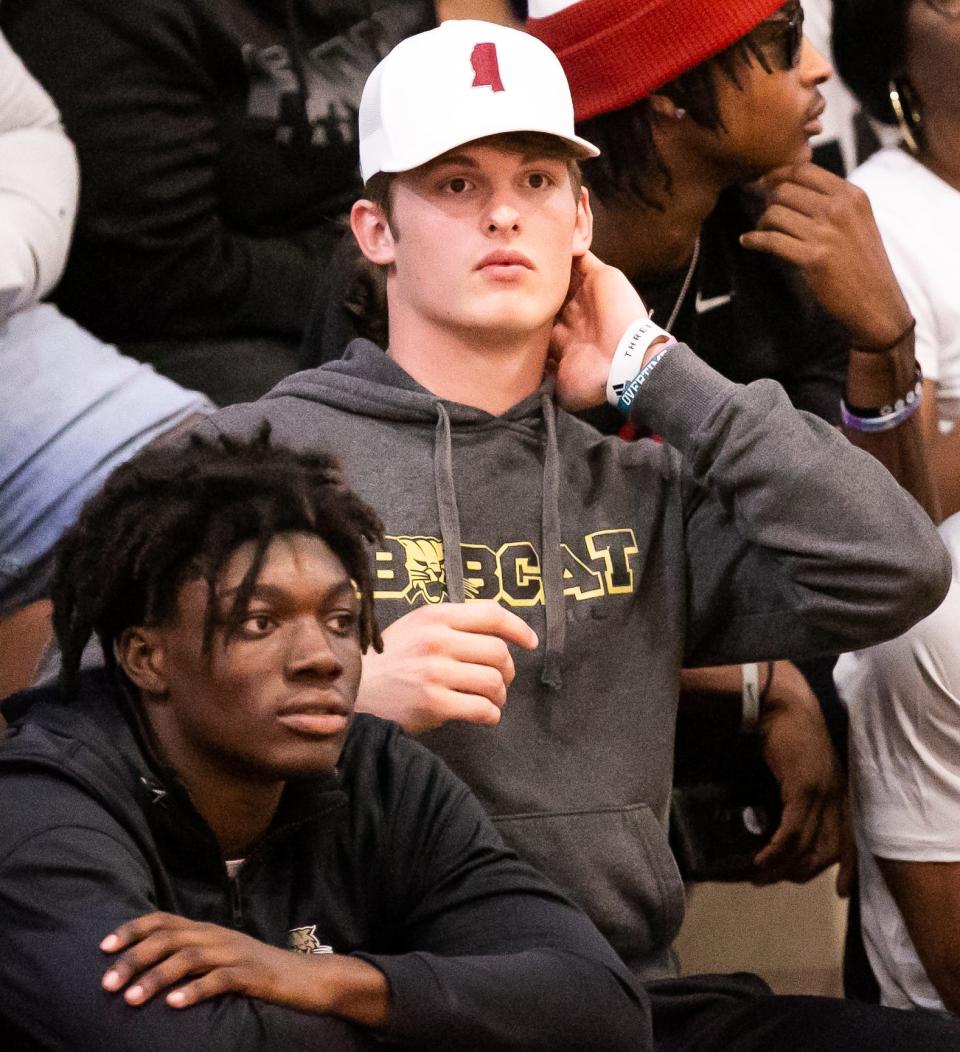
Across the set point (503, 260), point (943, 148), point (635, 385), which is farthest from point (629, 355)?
point (943, 148)

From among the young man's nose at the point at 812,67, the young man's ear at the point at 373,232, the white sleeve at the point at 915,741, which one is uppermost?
the young man's nose at the point at 812,67

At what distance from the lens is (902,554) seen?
1.63 m

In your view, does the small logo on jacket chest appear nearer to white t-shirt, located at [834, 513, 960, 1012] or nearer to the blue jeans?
the blue jeans

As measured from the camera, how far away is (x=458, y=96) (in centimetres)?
167

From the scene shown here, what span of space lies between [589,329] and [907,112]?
0.80 m

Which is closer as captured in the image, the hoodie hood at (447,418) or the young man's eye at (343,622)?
the young man's eye at (343,622)

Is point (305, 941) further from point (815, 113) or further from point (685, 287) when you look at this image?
point (815, 113)

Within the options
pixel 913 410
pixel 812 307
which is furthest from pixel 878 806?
pixel 812 307

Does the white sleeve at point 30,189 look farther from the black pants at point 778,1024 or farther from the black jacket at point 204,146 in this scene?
the black pants at point 778,1024

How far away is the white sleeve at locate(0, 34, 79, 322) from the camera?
6.21 ft

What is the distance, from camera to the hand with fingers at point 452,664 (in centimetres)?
150

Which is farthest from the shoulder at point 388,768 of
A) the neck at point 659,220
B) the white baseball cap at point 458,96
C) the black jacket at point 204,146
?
the neck at point 659,220

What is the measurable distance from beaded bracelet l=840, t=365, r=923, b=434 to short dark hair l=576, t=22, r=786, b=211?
0.39 m

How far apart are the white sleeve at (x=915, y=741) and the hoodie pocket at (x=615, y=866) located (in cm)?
39
